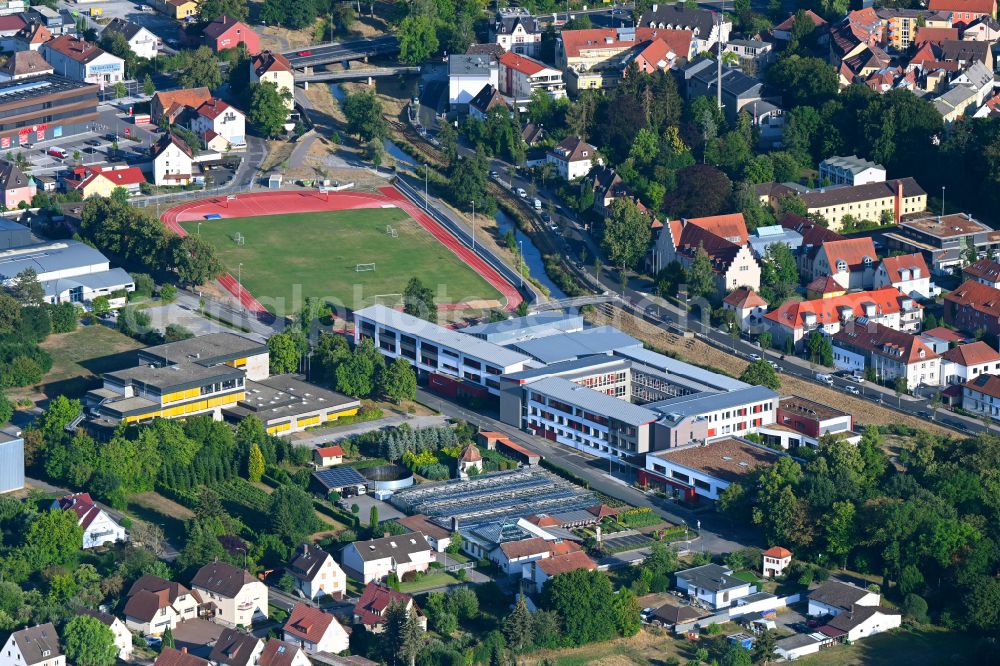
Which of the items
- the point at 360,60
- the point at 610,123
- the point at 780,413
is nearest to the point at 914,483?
the point at 780,413

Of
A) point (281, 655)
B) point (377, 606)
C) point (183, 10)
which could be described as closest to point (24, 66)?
point (183, 10)

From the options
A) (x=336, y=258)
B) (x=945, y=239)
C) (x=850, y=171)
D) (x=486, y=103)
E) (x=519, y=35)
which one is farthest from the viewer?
(x=519, y=35)

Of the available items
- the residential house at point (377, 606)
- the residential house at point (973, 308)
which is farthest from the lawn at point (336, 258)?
the residential house at point (377, 606)

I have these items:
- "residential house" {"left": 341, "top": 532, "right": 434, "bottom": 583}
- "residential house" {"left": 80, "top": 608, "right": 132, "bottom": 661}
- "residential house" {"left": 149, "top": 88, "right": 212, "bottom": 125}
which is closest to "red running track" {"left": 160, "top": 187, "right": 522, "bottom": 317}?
"residential house" {"left": 149, "top": 88, "right": 212, "bottom": 125}

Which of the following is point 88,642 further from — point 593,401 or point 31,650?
point 593,401

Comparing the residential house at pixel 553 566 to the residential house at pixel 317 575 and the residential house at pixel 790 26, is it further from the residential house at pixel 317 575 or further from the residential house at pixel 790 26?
the residential house at pixel 790 26

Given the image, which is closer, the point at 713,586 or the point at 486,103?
the point at 713,586

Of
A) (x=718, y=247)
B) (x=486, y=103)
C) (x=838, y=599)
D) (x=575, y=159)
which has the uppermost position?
(x=486, y=103)
